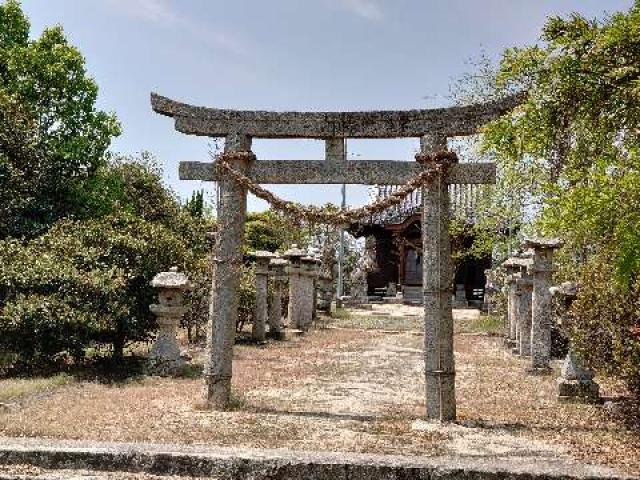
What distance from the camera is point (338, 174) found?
8.39 m

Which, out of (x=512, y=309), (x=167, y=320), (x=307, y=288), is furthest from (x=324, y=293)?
(x=167, y=320)

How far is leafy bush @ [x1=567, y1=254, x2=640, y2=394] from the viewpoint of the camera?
26.2ft

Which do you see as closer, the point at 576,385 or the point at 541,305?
the point at 576,385

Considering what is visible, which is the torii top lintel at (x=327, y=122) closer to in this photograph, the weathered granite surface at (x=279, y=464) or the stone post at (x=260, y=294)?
the weathered granite surface at (x=279, y=464)

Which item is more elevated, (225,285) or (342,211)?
(342,211)

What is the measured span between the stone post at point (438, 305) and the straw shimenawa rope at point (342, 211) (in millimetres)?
167

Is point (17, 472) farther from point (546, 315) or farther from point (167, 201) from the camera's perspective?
point (167, 201)

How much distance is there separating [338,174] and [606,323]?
13.0 ft

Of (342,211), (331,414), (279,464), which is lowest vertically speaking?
(331,414)

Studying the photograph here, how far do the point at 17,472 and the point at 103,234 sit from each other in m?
7.60

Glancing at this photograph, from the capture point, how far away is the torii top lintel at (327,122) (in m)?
8.06

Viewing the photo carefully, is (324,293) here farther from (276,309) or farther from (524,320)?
(524,320)

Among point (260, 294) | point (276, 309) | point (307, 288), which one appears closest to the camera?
point (260, 294)

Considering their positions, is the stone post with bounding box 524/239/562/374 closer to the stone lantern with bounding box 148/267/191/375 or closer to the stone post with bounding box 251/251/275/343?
the stone lantern with bounding box 148/267/191/375
